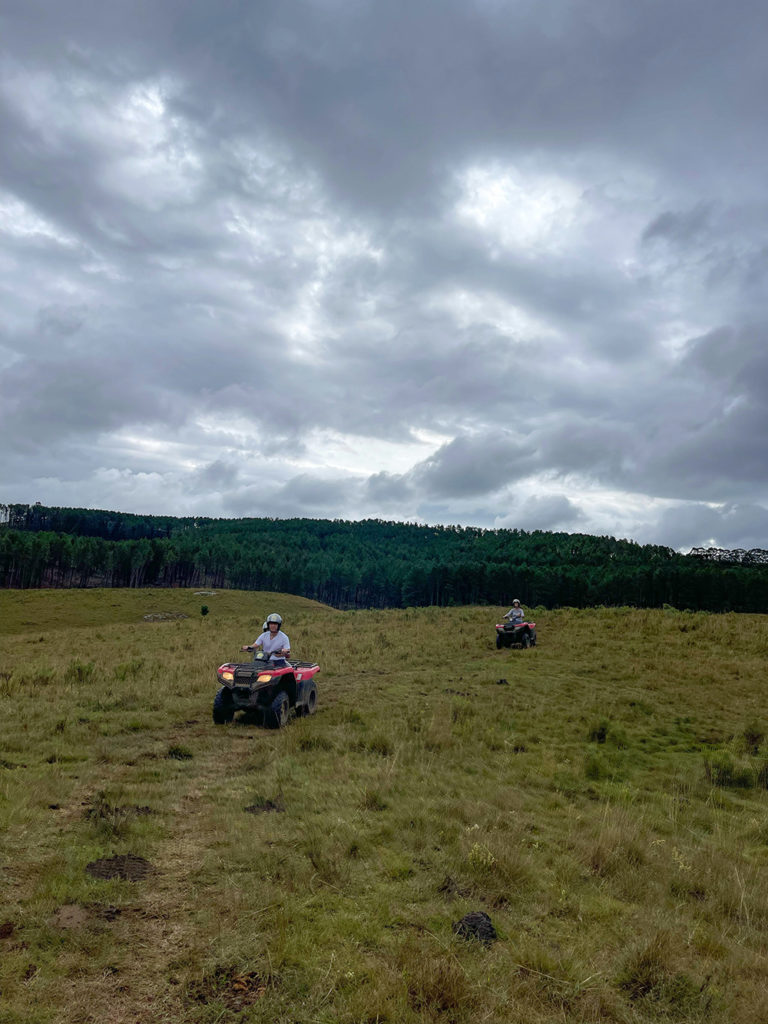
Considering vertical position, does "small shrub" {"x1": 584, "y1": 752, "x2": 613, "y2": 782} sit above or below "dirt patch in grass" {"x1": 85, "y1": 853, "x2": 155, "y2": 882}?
below

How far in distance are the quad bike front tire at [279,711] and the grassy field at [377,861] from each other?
36 centimetres

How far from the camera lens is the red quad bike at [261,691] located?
1281 cm

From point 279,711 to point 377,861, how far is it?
694 centimetres

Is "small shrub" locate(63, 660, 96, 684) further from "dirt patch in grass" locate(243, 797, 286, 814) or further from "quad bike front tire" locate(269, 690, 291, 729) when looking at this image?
A: "dirt patch in grass" locate(243, 797, 286, 814)

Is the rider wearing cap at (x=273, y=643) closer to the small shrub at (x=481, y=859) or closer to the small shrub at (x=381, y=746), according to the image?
the small shrub at (x=381, y=746)

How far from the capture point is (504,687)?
19250 millimetres

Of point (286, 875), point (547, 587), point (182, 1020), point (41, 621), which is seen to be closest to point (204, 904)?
point (286, 875)

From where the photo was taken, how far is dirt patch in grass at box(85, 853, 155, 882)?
5785 mm

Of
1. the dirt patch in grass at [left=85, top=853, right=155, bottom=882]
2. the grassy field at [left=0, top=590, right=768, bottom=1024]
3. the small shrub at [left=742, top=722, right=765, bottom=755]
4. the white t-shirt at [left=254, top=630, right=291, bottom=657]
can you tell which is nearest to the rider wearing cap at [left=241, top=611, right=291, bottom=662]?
the white t-shirt at [left=254, top=630, right=291, bottom=657]

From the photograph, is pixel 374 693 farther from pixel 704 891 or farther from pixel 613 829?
pixel 704 891

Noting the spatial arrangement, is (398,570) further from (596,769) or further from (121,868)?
(121,868)

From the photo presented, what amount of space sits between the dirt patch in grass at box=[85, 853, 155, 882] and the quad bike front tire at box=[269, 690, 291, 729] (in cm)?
662

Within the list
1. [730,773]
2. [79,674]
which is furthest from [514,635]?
[79,674]

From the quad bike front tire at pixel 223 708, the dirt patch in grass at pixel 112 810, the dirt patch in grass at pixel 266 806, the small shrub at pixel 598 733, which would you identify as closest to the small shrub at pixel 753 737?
the small shrub at pixel 598 733
